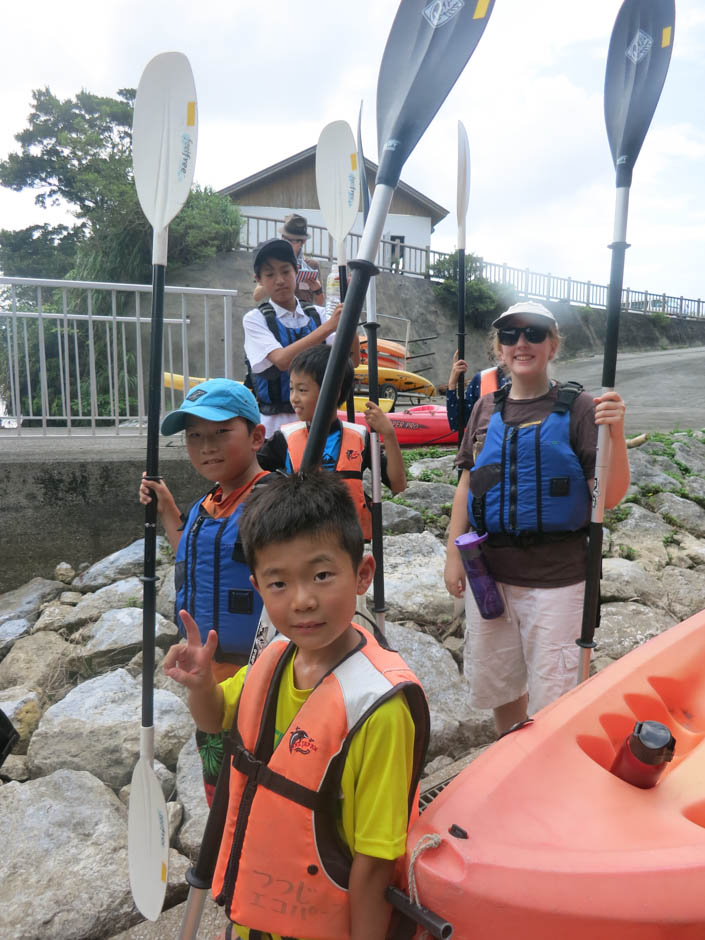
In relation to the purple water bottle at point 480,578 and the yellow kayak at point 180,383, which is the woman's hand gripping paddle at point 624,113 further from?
the yellow kayak at point 180,383

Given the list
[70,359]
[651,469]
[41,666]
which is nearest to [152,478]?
[41,666]

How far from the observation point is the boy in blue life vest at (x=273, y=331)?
3044 millimetres

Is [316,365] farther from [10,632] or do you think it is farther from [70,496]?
[70,496]

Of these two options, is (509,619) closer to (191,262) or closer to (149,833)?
(149,833)

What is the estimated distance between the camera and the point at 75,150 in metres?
17.7

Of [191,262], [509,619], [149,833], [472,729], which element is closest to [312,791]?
[149,833]

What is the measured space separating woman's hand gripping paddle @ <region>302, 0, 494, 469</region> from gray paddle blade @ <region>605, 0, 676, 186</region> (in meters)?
0.94

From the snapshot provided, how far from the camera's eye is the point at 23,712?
10.4 feet

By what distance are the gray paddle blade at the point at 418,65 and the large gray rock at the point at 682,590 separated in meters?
3.78

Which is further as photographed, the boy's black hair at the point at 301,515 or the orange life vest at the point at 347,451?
the orange life vest at the point at 347,451

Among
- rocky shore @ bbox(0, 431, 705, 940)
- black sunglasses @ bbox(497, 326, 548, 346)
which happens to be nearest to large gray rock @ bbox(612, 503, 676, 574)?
rocky shore @ bbox(0, 431, 705, 940)

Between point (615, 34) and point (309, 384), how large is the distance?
1.35m

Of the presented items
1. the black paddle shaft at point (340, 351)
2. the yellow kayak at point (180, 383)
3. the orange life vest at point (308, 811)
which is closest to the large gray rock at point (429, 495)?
the yellow kayak at point (180, 383)

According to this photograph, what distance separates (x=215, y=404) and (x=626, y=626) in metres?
2.96
